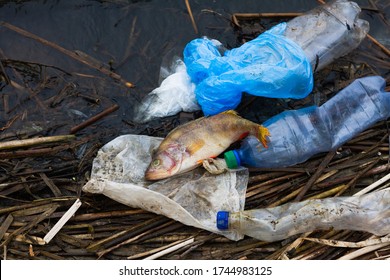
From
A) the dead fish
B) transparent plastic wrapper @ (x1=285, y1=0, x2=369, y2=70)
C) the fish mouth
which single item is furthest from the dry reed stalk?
the fish mouth

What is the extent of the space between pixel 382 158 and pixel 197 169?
1.44 m

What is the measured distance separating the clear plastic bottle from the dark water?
82 centimetres

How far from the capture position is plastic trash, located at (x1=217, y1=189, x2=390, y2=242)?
3.68 meters

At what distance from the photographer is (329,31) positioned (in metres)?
4.48

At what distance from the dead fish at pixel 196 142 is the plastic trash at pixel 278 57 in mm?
211

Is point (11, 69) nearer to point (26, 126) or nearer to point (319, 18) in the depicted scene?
point (26, 126)

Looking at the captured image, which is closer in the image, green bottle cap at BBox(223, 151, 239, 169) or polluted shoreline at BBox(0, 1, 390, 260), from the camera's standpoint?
polluted shoreline at BBox(0, 1, 390, 260)

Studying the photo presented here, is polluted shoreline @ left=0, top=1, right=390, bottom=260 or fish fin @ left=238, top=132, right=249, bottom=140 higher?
fish fin @ left=238, top=132, right=249, bottom=140

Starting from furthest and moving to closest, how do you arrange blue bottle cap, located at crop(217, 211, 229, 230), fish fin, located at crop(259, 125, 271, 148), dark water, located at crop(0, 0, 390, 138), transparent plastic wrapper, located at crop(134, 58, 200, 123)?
1. dark water, located at crop(0, 0, 390, 138)
2. transparent plastic wrapper, located at crop(134, 58, 200, 123)
3. fish fin, located at crop(259, 125, 271, 148)
4. blue bottle cap, located at crop(217, 211, 229, 230)

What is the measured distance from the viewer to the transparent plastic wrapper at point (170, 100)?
4340 mm

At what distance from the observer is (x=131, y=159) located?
4051mm

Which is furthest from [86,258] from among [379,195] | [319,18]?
[319,18]

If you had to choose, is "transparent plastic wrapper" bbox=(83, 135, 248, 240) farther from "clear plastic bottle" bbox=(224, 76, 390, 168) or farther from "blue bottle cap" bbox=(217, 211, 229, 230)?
"clear plastic bottle" bbox=(224, 76, 390, 168)

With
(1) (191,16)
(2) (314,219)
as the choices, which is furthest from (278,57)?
(2) (314,219)
